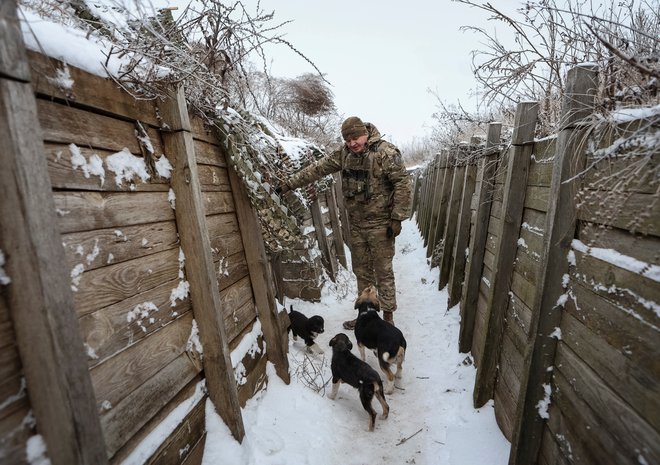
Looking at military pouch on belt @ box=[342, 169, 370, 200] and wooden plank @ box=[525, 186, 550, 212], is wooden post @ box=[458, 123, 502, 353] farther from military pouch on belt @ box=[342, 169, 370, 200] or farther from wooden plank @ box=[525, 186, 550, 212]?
military pouch on belt @ box=[342, 169, 370, 200]

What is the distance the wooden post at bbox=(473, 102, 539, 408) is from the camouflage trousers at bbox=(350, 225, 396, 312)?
6.75 feet

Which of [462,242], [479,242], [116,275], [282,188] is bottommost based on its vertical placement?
[462,242]

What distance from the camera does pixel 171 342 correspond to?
6.86 ft

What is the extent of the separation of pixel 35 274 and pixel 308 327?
11.6 feet

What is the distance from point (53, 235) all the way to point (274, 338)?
247 centimetres

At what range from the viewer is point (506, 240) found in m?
2.90

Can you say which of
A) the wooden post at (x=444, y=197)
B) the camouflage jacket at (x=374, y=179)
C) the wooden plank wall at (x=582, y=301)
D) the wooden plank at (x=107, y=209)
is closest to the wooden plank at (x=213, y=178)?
the wooden plank at (x=107, y=209)

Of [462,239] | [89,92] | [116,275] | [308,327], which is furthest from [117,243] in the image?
[462,239]

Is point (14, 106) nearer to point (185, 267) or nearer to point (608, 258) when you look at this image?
point (185, 267)

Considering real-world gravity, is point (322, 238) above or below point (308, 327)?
above

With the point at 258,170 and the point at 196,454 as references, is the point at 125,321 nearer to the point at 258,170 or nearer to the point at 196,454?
the point at 196,454

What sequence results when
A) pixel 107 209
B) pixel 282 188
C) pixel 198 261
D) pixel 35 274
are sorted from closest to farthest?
1. pixel 35 274
2. pixel 107 209
3. pixel 198 261
4. pixel 282 188

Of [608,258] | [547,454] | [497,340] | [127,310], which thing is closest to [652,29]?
[608,258]

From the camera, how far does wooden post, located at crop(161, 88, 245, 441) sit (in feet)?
7.29
